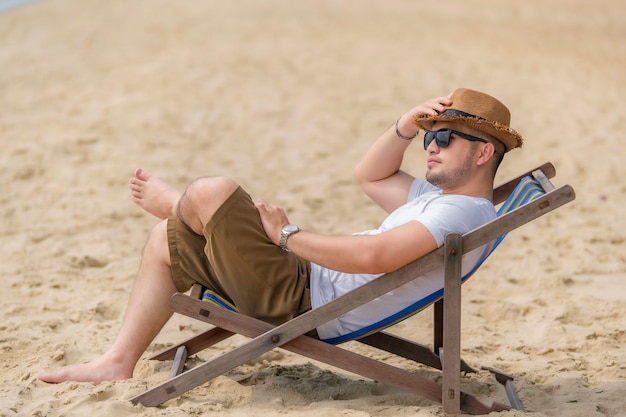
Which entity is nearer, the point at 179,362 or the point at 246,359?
the point at 246,359

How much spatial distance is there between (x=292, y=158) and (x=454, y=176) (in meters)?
4.82

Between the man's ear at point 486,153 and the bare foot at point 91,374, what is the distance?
172cm

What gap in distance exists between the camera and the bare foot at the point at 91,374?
3701mm

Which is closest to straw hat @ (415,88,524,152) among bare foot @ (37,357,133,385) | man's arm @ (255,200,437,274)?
man's arm @ (255,200,437,274)

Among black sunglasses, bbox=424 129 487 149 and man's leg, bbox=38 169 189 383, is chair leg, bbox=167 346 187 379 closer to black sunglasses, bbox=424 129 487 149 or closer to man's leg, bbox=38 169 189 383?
man's leg, bbox=38 169 189 383

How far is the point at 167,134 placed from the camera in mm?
8852

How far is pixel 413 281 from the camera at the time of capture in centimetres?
343

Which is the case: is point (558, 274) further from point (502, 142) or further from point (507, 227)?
point (507, 227)

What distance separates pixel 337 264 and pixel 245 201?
1.50 feet

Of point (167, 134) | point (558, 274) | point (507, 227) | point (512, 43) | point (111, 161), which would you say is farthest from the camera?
point (512, 43)

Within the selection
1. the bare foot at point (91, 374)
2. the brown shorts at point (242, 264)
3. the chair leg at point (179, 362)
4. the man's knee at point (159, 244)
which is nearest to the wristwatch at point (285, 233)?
the brown shorts at point (242, 264)

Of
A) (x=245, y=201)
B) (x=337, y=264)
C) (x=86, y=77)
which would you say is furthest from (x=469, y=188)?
(x=86, y=77)

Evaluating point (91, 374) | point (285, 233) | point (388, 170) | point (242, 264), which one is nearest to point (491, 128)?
point (388, 170)

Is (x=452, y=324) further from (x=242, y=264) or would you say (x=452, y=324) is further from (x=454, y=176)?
(x=242, y=264)
